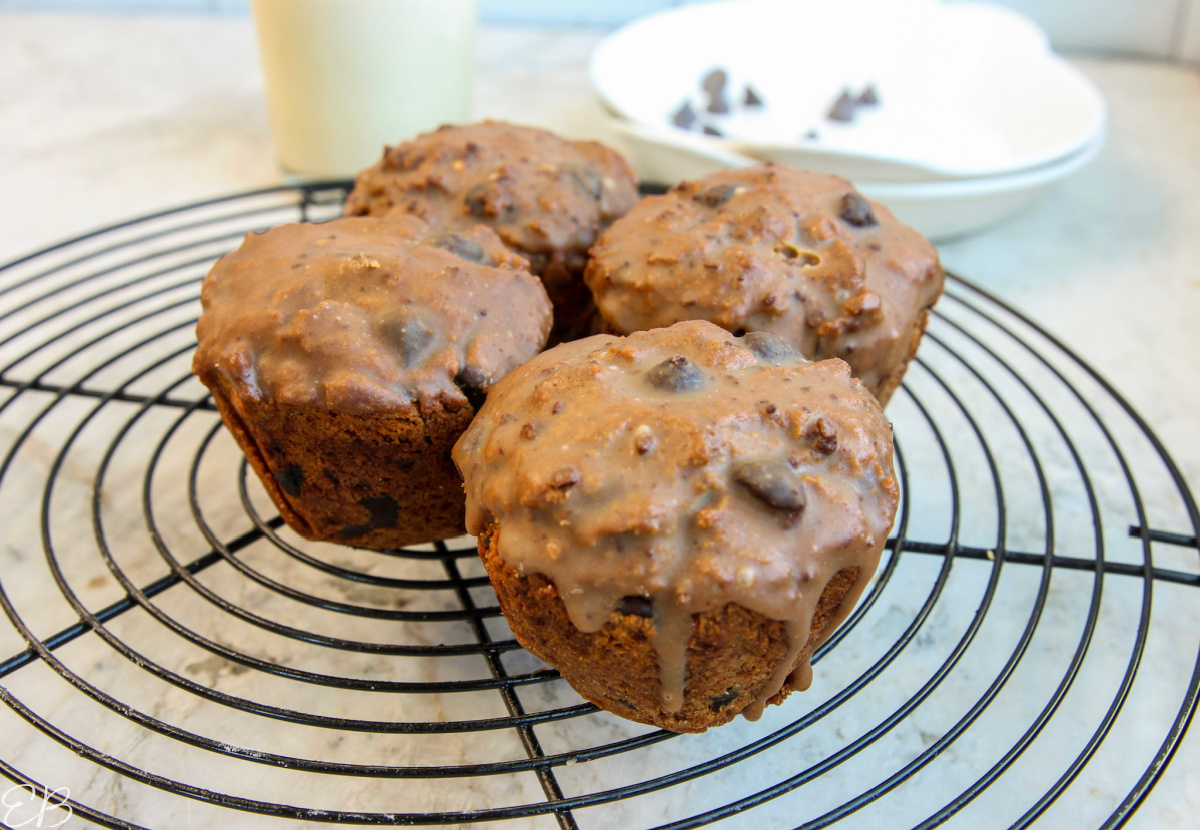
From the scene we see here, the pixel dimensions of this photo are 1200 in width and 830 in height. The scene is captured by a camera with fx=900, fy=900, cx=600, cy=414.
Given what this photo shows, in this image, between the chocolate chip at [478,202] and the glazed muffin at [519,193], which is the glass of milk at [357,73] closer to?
the glazed muffin at [519,193]

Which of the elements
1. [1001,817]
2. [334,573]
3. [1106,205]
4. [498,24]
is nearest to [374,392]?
[334,573]

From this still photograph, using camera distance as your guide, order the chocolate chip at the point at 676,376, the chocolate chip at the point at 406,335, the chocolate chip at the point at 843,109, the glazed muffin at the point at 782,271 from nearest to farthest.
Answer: the chocolate chip at the point at 676,376 < the chocolate chip at the point at 406,335 < the glazed muffin at the point at 782,271 < the chocolate chip at the point at 843,109

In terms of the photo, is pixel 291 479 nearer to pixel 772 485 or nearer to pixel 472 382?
pixel 472 382

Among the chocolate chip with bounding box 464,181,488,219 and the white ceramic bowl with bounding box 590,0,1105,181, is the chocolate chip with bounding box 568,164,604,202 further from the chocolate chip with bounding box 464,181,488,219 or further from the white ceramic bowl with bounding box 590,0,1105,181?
the white ceramic bowl with bounding box 590,0,1105,181

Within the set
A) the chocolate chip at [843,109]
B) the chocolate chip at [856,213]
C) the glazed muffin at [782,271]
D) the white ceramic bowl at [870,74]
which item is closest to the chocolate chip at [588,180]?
the glazed muffin at [782,271]

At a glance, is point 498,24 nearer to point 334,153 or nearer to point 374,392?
point 334,153
